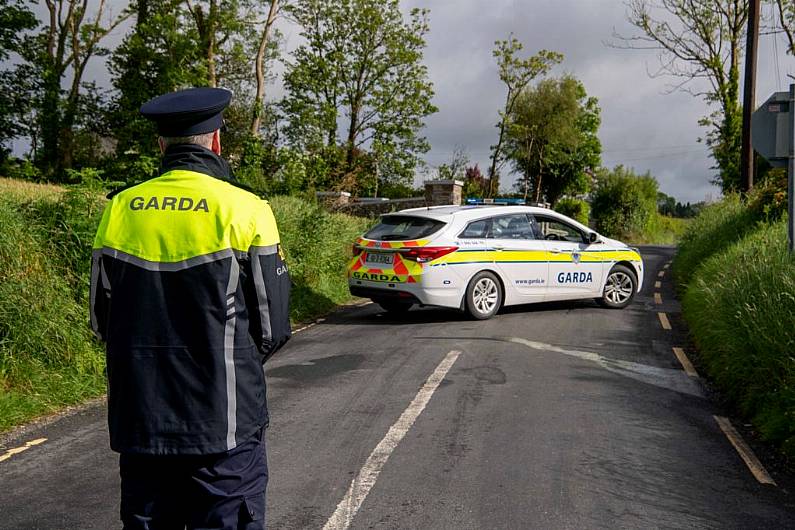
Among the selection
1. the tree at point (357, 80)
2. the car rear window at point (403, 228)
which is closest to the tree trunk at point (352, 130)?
the tree at point (357, 80)

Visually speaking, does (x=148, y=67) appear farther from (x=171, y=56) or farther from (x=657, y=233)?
(x=657, y=233)

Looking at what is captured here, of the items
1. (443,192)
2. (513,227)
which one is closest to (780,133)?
(513,227)

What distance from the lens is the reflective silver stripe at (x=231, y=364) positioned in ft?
8.22

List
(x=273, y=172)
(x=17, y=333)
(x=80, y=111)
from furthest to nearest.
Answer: (x=80, y=111)
(x=273, y=172)
(x=17, y=333)

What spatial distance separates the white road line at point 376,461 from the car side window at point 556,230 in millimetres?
5513

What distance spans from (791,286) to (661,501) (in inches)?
135

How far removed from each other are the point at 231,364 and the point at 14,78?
3596 cm

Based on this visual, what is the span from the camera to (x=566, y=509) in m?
4.46

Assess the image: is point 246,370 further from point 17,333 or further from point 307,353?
point 307,353

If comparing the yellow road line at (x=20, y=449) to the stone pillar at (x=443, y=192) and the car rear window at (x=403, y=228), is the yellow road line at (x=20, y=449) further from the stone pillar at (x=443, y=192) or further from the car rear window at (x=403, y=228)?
the stone pillar at (x=443, y=192)

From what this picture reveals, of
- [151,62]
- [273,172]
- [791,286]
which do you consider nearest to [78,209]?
[791,286]

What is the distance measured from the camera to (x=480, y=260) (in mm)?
11812

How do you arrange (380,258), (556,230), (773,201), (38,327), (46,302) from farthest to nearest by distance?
(773,201) < (556,230) < (380,258) < (46,302) < (38,327)

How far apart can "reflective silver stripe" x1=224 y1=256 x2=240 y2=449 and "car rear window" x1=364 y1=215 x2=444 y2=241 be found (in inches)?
354
